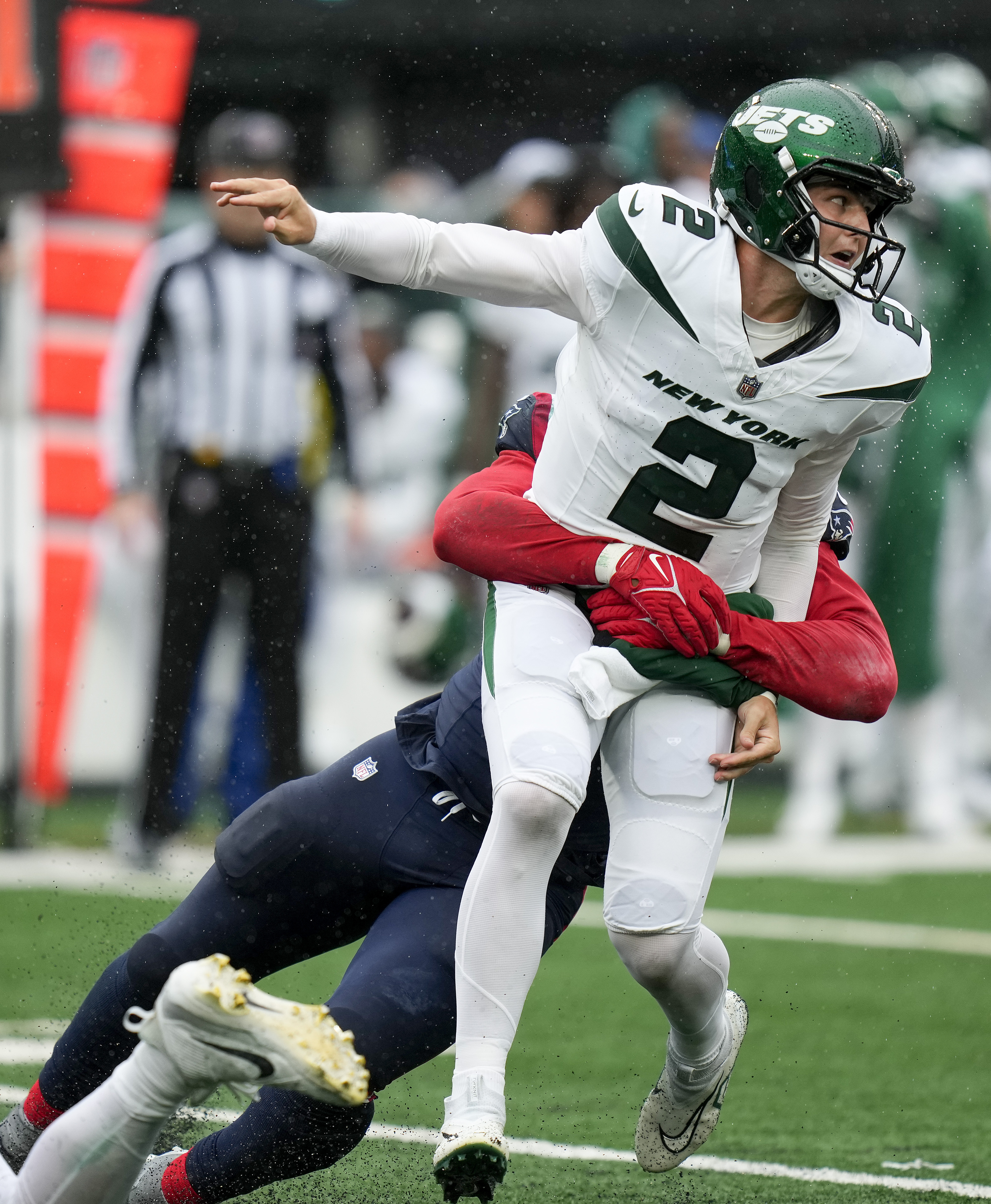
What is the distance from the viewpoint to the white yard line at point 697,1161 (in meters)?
3.49

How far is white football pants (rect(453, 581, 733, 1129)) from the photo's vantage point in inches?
114

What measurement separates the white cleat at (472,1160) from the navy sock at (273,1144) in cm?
25

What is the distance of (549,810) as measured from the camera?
2.89 metres

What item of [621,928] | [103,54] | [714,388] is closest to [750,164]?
[714,388]

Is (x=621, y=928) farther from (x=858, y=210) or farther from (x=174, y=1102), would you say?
(x=858, y=210)

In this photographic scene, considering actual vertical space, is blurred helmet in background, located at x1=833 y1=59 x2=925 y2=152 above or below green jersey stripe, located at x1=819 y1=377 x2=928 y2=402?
above

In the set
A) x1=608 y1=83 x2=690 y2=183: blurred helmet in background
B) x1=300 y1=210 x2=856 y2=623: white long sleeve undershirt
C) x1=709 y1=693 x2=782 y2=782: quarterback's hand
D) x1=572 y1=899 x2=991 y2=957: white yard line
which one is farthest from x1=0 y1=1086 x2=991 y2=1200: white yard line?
x1=608 y1=83 x2=690 y2=183: blurred helmet in background

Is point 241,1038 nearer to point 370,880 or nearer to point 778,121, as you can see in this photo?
point 370,880

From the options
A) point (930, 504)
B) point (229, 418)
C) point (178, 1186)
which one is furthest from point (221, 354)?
point (178, 1186)

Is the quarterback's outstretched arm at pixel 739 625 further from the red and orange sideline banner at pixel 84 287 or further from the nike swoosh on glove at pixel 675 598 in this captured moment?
the red and orange sideline banner at pixel 84 287

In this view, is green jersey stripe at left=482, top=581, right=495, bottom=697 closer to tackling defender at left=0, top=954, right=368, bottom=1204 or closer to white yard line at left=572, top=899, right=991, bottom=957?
tackling defender at left=0, top=954, right=368, bottom=1204

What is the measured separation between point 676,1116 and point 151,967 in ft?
3.26

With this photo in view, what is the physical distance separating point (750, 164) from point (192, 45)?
636 cm

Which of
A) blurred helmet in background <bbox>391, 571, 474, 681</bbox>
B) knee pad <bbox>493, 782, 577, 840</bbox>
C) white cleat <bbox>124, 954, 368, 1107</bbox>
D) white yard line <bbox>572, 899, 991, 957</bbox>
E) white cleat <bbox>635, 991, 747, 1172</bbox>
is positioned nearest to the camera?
white cleat <bbox>124, 954, 368, 1107</bbox>
